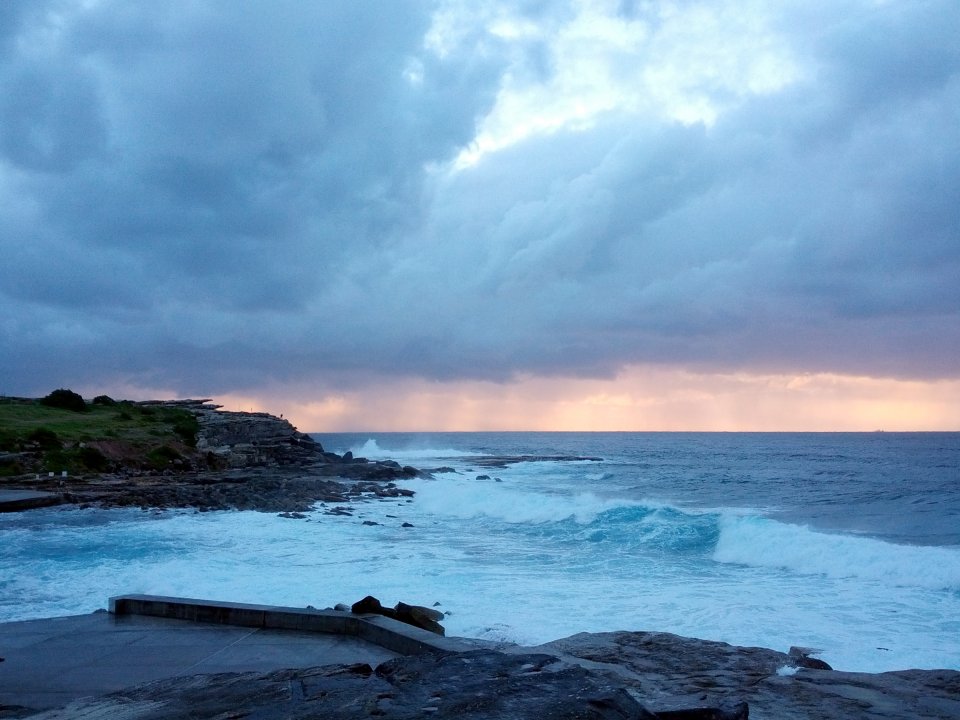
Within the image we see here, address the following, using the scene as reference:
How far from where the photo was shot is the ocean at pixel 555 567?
12.0 meters

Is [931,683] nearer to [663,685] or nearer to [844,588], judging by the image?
[663,685]

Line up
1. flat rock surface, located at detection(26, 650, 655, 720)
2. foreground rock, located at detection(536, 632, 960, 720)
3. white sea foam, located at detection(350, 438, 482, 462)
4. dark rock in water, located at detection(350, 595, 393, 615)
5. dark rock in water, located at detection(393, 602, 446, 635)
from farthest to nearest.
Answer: white sea foam, located at detection(350, 438, 482, 462) → dark rock in water, located at detection(393, 602, 446, 635) → dark rock in water, located at detection(350, 595, 393, 615) → foreground rock, located at detection(536, 632, 960, 720) → flat rock surface, located at detection(26, 650, 655, 720)

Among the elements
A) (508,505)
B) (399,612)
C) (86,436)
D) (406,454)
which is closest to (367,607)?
(399,612)

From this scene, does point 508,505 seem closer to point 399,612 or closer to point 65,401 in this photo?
point 399,612

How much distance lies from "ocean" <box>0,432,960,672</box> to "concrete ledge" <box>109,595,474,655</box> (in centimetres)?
244

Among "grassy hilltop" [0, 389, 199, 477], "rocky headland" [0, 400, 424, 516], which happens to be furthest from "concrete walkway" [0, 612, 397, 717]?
"grassy hilltop" [0, 389, 199, 477]

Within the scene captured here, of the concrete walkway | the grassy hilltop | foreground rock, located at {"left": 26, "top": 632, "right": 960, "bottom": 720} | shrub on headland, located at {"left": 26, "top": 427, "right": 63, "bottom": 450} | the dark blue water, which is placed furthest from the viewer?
shrub on headland, located at {"left": 26, "top": 427, "right": 63, "bottom": 450}

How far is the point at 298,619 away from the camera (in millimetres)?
8750

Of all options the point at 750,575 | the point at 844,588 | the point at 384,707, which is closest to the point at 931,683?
the point at 384,707

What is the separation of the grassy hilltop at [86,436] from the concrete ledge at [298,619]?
27.4 metres

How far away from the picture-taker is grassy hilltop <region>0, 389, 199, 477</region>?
35.8 meters

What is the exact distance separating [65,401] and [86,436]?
1776 cm

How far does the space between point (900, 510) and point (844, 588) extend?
19.7 meters

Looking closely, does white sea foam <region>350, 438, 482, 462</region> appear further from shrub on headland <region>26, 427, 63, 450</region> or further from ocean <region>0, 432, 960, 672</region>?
ocean <region>0, 432, 960, 672</region>
